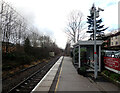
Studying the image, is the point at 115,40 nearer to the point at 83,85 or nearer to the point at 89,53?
the point at 89,53

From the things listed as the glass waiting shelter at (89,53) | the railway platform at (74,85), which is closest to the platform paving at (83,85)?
the railway platform at (74,85)

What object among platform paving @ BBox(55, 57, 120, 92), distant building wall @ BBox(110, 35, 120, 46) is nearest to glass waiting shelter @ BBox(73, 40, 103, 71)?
platform paving @ BBox(55, 57, 120, 92)

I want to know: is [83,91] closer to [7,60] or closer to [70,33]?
[7,60]

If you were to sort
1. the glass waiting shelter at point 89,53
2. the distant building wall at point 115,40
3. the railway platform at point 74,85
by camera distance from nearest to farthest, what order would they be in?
the railway platform at point 74,85 → the glass waiting shelter at point 89,53 → the distant building wall at point 115,40

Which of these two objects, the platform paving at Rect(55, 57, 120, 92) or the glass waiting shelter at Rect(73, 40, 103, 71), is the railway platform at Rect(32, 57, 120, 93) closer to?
the platform paving at Rect(55, 57, 120, 92)

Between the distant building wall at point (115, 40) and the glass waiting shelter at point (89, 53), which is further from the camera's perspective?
the distant building wall at point (115, 40)

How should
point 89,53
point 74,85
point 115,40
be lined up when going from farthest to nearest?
point 115,40 < point 89,53 < point 74,85

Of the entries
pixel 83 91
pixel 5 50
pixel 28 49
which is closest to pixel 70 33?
pixel 28 49

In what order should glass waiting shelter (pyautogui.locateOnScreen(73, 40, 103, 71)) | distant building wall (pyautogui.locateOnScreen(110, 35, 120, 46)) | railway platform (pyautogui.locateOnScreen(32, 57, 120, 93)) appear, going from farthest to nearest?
distant building wall (pyautogui.locateOnScreen(110, 35, 120, 46)) → glass waiting shelter (pyautogui.locateOnScreen(73, 40, 103, 71)) → railway platform (pyautogui.locateOnScreen(32, 57, 120, 93))

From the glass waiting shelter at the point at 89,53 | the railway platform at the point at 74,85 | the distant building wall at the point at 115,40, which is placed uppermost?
the distant building wall at the point at 115,40

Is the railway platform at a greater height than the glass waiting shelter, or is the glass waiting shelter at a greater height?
the glass waiting shelter

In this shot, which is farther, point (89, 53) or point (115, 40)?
point (115, 40)

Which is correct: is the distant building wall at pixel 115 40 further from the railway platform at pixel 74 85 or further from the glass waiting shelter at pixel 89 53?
the railway platform at pixel 74 85

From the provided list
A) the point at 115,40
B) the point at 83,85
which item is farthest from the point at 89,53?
the point at 115,40
